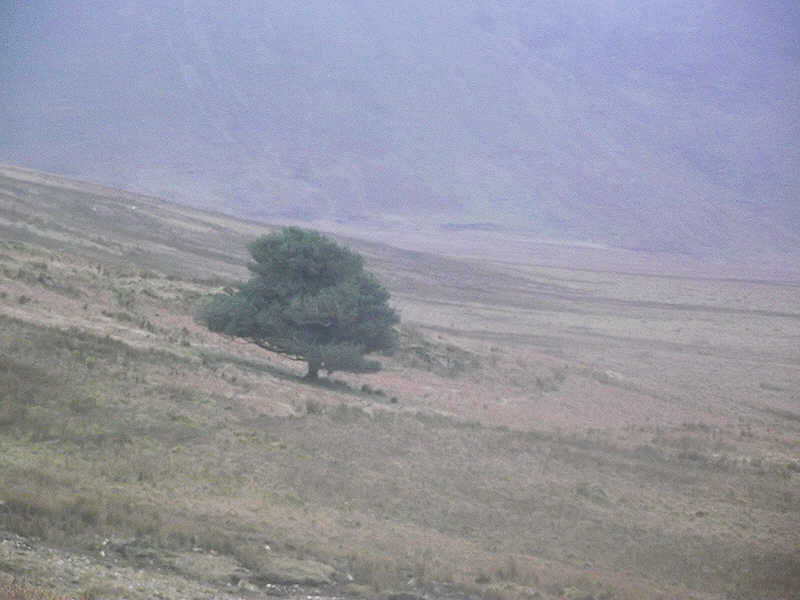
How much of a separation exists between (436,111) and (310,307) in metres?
112

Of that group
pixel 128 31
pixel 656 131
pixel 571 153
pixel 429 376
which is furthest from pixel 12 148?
pixel 429 376

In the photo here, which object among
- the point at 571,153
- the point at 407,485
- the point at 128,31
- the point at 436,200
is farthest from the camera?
the point at 128,31

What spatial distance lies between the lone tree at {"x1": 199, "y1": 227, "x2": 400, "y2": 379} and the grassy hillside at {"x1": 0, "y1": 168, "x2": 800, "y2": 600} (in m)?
0.77

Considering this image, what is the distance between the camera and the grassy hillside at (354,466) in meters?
10.4

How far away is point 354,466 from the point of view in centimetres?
1570

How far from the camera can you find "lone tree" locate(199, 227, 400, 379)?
24375 mm

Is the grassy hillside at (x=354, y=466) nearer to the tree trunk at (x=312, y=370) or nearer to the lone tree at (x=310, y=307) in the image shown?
the tree trunk at (x=312, y=370)

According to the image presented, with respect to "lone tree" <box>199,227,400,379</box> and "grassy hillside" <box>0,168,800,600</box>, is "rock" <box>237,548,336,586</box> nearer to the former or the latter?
"grassy hillside" <box>0,168,800,600</box>

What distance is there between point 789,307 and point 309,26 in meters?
104

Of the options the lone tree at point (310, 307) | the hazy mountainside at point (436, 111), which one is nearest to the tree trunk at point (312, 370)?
the lone tree at point (310, 307)

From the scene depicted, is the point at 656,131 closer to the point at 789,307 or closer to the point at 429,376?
the point at 789,307

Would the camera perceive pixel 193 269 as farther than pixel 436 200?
No

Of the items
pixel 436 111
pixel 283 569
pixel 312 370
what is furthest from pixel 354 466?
pixel 436 111

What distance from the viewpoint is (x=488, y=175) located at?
4825 inches
